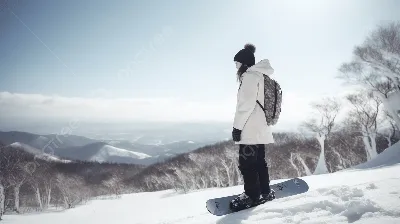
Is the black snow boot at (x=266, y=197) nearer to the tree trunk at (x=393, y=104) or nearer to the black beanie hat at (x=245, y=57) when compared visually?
the black beanie hat at (x=245, y=57)

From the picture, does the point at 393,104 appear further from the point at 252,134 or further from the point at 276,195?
the point at 252,134

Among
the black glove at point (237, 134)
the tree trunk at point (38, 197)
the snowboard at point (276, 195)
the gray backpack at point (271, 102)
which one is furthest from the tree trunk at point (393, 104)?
the tree trunk at point (38, 197)

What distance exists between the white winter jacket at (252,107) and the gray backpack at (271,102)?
0.06m

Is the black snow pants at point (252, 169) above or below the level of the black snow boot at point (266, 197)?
above

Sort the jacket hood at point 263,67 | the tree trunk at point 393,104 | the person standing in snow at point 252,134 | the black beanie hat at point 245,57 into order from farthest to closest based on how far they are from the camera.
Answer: the tree trunk at point 393,104
the black beanie hat at point 245,57
the jacket hood at point 263,67
the person standing in snow at point 252,134

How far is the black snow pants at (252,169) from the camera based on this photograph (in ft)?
9.56

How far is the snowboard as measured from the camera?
2.80 m

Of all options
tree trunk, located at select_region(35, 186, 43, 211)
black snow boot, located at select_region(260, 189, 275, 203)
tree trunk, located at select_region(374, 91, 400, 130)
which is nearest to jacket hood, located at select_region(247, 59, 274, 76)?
black snow boot, located at select_region(260, 189, 275, 203)

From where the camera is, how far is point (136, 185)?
8306 cm

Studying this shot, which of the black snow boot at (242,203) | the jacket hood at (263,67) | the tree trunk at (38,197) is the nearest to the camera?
the black snow boot at (242,203)

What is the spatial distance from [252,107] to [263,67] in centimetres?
54

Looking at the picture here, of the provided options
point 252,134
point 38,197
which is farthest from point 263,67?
point 38,197

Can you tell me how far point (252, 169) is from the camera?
2.96 metres

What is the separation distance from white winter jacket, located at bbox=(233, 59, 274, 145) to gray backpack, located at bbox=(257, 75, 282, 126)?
2.2 inches
